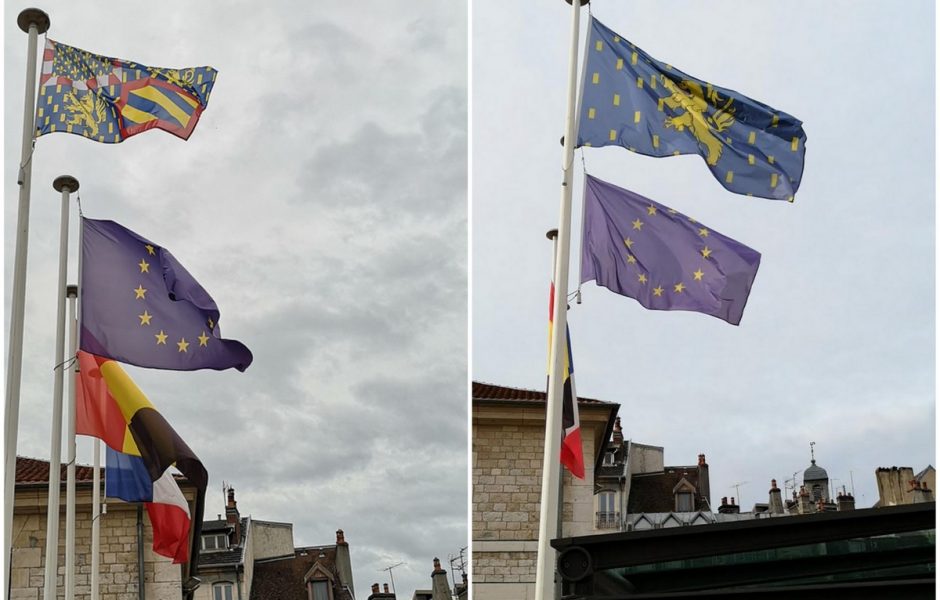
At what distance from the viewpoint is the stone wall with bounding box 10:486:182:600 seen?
2545cm

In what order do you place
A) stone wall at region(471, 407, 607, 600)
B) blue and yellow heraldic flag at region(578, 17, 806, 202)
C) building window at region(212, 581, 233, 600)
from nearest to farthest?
blue and yellow heraldic flag at region(578, 17, 806, 202)
stone wall at region(471, 407, 607, 600)
building window at region(212, 581, 233, 600)

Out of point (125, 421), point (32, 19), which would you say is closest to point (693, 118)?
point (32, 19)

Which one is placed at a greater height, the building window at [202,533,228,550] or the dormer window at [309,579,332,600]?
the building window at [202,533,228,550]

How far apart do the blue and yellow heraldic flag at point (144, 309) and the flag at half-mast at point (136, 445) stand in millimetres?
1288

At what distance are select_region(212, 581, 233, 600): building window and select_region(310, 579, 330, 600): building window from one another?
500 cm

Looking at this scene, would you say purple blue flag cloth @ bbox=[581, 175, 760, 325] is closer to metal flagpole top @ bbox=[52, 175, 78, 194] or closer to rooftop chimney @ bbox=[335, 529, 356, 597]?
metal flagpole top @ bbox=[52, 175, 78, 194]

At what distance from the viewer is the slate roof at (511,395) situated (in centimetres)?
2291

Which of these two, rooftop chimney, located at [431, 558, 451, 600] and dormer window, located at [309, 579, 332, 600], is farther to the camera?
rooftop chimney, located at [431, 558, 451, 600]

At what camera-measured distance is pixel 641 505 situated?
4206 centimetres

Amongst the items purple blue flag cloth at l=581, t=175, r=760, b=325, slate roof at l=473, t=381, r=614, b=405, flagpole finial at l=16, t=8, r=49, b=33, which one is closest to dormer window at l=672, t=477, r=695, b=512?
slate roof at l=473, t=381, r=614, b=405

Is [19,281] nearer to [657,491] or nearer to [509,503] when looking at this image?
[509,503]

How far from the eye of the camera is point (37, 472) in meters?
27.2

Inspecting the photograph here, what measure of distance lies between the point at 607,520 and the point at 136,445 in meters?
21.8

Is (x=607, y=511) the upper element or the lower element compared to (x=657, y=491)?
lower
